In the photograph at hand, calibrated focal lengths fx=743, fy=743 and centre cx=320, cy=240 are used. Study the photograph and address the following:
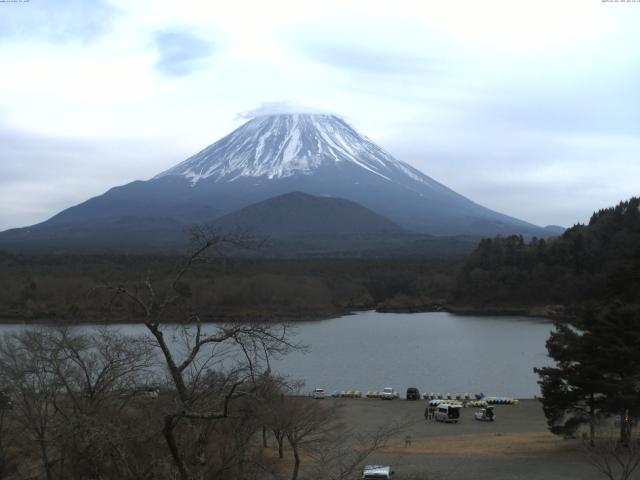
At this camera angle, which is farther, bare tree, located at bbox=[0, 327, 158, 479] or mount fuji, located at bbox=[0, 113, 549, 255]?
mount fuji, located at bbox=[0, 113, 549, 255]

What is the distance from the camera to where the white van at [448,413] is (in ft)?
59.9

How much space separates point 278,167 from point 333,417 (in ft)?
449

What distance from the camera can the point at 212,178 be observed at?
145500mm

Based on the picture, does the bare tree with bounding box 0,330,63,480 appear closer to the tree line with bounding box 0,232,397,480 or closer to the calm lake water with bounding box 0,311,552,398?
the tree line with bounding box 0,232,397,480

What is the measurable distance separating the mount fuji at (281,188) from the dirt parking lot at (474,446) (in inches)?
3743

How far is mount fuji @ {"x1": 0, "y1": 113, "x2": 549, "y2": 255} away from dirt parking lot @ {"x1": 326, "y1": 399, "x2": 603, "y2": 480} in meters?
95.1

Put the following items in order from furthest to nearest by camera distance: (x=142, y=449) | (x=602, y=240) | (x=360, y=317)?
(x=602, y=240) → (x=360, y=317) → (x=142, y=449)

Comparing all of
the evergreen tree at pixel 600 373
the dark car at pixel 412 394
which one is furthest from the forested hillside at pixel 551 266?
the evergreen tree at pixel 600 373

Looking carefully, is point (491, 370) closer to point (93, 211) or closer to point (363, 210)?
point (363, 210)

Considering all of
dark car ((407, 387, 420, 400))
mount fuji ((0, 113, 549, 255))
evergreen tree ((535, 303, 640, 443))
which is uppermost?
mount fuji ((0, 113, 549, 255))

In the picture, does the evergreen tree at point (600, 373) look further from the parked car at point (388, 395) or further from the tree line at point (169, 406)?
the parked car at point (388, 395)

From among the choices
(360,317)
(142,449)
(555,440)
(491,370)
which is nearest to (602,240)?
(360,317)

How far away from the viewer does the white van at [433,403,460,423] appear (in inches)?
719

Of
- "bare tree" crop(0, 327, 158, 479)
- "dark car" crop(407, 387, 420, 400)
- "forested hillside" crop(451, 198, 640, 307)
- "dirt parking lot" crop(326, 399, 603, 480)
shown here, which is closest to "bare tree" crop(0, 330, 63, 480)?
"bare tree" crop(0, 327, 158, 479)
